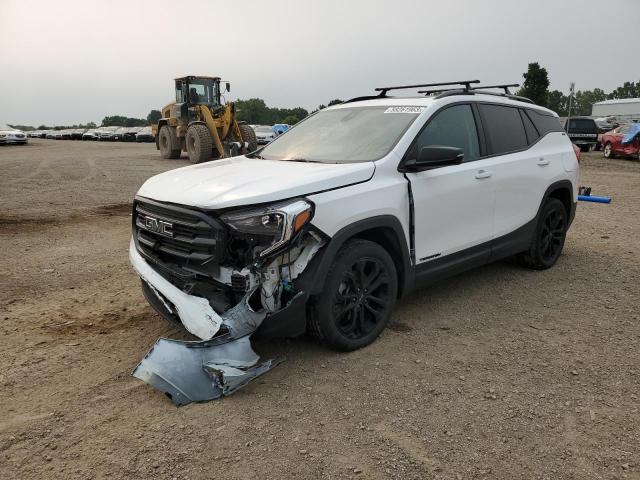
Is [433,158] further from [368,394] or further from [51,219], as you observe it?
[51,219]

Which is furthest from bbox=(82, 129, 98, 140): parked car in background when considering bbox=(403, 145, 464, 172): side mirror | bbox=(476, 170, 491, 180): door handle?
bbox=(403, 145, 464, 172): side mirror

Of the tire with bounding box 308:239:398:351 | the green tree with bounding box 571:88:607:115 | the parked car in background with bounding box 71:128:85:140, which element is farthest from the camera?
the green tree with bounding box 571:88:607:115

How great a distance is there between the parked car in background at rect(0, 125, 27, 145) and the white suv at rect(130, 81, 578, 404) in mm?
33847

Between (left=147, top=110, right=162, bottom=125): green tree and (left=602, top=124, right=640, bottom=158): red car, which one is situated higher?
(left=147, top=110, right=162, bottom=125): green tree

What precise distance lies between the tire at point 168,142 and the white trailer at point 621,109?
133 ft

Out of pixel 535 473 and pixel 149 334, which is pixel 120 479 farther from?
pixel 535 473

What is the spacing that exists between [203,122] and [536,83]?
40821mm

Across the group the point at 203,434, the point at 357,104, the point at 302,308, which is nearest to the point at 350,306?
the point at 302,308

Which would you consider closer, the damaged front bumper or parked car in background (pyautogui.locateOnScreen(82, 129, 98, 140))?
the damaged front bumper

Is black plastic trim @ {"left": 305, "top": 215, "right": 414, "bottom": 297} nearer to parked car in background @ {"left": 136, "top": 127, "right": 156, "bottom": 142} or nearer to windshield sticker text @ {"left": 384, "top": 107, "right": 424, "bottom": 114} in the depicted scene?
windshield sticker text @ {"left": 384, "top": 107, "right": 424, "bottom": 114}

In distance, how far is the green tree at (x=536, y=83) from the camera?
48500mm

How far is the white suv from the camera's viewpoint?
3.17 metres

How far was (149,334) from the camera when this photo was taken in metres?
4.06

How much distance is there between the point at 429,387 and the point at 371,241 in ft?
3.53
